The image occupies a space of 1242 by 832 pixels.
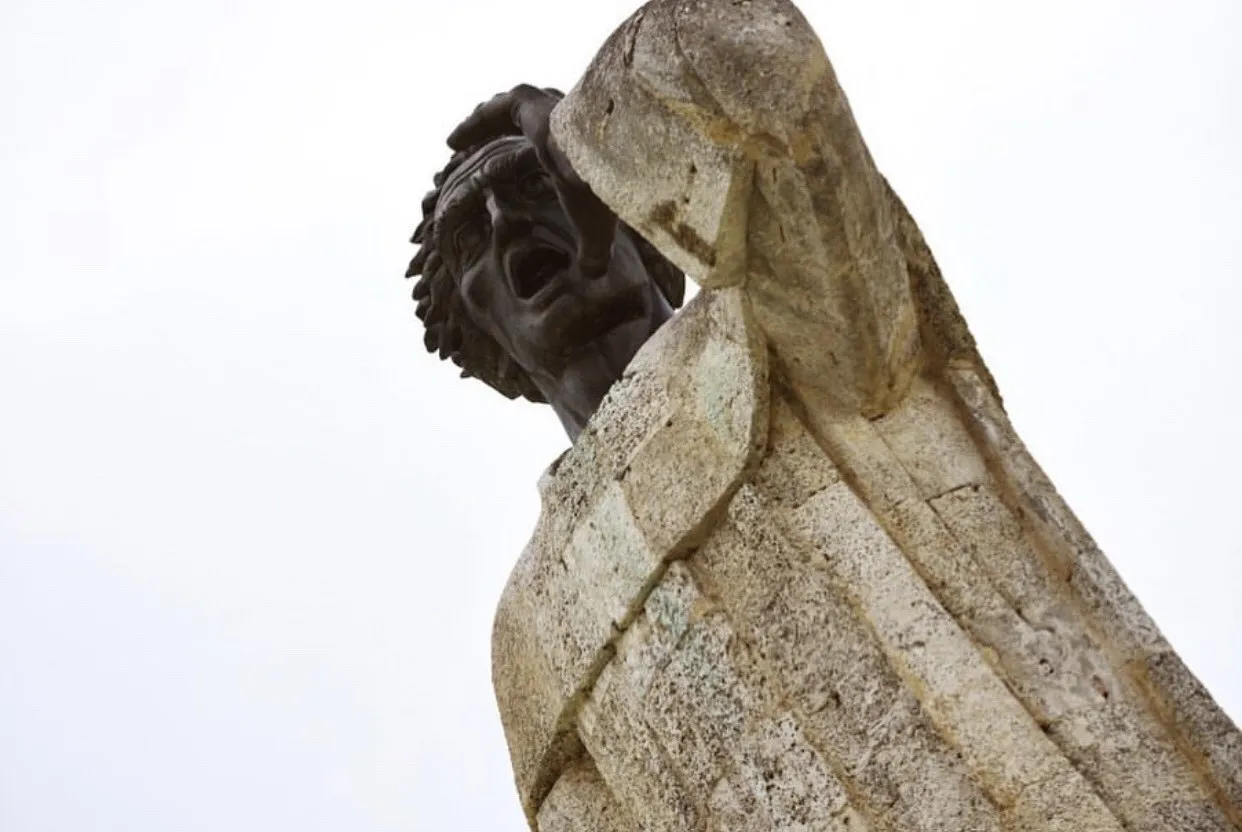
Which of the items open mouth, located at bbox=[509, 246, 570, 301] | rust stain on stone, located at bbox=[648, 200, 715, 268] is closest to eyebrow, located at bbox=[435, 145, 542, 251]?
open mouth, located at bbox=[509, 246, 570, 301]

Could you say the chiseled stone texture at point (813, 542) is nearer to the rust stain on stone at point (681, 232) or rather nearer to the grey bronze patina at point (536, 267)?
the rust stain on stone at point (681, 232)

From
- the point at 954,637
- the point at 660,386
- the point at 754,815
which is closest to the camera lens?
the point at 954,637

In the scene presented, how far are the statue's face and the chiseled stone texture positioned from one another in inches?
22.5

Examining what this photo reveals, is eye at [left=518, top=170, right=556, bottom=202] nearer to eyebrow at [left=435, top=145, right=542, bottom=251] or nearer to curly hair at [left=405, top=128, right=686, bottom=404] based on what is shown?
eyebrow at [left=435, top=145, right=542, bottom=251]

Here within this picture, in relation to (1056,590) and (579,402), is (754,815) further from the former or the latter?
(579,402)

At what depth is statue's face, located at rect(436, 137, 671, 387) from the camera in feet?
15.0

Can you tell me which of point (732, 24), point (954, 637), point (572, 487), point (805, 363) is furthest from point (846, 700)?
point (732, 24)

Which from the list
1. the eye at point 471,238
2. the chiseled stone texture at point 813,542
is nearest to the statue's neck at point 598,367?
the eye at point 471,238

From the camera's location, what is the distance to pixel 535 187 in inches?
180

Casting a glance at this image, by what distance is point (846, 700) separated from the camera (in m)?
3.33

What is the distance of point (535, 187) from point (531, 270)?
224mm

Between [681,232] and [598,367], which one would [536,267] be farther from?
[681,232]

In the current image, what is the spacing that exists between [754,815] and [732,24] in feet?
5.22

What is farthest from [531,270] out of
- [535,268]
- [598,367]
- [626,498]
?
[626,498]
